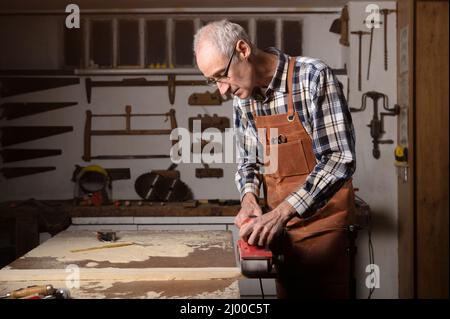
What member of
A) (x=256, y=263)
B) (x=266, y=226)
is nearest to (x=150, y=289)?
(x=256, y=263)

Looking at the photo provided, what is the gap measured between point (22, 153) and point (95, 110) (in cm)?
74

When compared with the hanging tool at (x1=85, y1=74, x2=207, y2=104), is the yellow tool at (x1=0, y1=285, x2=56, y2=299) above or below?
below

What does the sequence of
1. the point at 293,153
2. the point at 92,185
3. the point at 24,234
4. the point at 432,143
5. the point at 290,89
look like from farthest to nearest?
the point at 92,185 < the point at 24,234 < the point at 432,143 < the point at 293,153 < the point at 290,89

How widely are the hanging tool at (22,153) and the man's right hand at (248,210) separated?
271cm

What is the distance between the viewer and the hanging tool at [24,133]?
414 cm

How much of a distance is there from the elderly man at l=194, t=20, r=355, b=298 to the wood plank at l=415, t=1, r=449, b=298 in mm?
1651

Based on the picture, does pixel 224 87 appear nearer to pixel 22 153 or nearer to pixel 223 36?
pixel 223 36

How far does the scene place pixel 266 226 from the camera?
1.60m

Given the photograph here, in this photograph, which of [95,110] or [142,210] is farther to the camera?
[95,110]

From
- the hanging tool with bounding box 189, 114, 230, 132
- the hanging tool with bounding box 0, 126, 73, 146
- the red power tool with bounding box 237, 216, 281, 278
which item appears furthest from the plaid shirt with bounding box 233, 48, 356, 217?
the hanging tool with bounding box 0, 126, 73, 146

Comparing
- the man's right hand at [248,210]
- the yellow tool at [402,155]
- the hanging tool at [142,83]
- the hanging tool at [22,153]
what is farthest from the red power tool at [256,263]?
the hanging tool at [22,153]

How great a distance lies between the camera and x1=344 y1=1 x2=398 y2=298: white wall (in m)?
3.90

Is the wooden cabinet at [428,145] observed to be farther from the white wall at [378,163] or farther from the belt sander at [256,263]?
the belt sander at [256,263]

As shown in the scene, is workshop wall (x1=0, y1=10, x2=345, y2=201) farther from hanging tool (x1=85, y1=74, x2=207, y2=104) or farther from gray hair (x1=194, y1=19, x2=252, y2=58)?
gray hair (x1=194, y1=19, x2=252, y2=58)
